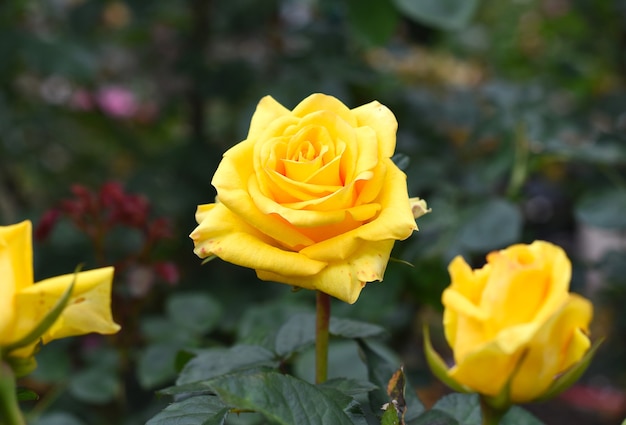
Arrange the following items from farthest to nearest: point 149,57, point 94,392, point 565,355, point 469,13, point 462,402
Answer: point 149,57 < point 469,13 < point 94,392 < point 462,402 < point 565,355

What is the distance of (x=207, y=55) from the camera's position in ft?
5.12

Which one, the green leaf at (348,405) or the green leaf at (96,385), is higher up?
the green leaf at (348,405)

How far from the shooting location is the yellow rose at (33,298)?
0.37 metres

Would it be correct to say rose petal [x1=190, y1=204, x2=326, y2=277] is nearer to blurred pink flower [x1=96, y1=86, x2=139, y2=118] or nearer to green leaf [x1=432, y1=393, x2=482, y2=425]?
green leaf [x1=432, y1=393, x2=482, y2=425]

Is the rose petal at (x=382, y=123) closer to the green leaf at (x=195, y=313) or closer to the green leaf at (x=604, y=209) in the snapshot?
the green leaf at (x=195, y=313)

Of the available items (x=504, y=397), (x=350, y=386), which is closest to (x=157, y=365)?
(x=350, y=386)

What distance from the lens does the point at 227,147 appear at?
161cm

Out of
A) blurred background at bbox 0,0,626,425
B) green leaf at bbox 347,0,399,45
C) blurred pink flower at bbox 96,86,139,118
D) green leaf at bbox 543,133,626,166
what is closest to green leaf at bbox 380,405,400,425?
blurred background at bbox 0,0,626,425

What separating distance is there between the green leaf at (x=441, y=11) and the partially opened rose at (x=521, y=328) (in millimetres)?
663

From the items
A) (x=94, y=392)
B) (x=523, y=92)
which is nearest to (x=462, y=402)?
(x=94, y=392)

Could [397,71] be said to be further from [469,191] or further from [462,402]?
[462,402]

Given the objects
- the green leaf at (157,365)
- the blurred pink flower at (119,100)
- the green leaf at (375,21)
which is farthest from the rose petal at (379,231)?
the blurred pink flower at (119,100)

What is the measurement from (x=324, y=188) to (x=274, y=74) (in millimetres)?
1024

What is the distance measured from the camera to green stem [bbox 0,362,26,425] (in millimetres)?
355
